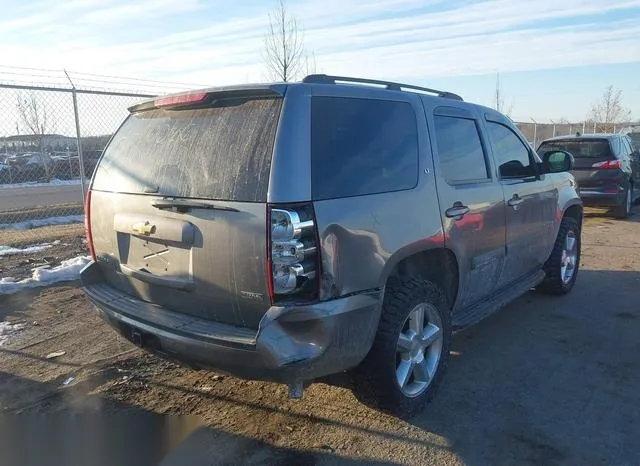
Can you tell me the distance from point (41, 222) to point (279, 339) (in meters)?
9.66

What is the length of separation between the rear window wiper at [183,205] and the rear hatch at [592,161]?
1011 cm

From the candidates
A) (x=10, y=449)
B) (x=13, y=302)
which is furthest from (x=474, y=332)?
(x=13, y=302)

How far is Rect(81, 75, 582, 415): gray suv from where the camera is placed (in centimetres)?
280

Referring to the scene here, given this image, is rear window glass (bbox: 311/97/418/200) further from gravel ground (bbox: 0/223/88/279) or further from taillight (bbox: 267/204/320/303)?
gravel ground (bbox: 0/223/88/279)

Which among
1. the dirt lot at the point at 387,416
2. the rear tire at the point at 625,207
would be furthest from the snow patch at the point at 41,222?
the rear tire at the point at 625,207

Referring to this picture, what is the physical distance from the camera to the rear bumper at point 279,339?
9.02 ft

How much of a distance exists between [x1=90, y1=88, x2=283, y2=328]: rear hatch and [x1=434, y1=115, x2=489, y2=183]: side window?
142cm

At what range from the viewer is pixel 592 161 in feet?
37.7

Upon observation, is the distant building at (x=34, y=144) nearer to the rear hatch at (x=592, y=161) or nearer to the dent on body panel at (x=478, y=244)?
the rear hatch at (x=592, y=161)

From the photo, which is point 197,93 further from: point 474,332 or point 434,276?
point 474,332

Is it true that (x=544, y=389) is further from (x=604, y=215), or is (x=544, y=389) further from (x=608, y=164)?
(x=604, y=215)

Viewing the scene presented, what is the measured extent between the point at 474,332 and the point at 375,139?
8.21 ft

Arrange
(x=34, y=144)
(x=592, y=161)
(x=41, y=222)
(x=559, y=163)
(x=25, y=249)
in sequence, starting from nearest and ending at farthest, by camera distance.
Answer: (x=559, y=163) → (x=25, y=249) → (x=41, y=222) → (x=592, y=161) → (x=34, y=144)

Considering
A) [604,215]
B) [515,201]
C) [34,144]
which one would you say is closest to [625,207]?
[604,215]
